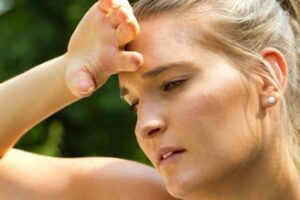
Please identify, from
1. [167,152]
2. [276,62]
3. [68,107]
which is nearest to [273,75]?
[276,62]

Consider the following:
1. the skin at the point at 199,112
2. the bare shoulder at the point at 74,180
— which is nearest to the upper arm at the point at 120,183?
the bare shoulder at the point at 74,180

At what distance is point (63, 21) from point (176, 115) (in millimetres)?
3361

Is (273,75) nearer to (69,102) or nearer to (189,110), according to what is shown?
(189,110)

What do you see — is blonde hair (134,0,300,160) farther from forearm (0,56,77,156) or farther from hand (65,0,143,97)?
forearm (0,56,77,156)

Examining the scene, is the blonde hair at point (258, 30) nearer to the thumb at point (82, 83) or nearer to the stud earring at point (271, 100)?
the stud earring at point (271, 100)

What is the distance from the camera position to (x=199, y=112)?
2.56m

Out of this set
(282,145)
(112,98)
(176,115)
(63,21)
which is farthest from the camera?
(63,21)

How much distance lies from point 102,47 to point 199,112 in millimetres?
334

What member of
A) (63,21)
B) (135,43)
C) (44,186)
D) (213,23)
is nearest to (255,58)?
(213,23)

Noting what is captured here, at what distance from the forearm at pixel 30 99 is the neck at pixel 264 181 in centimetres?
53

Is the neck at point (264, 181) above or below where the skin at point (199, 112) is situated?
below

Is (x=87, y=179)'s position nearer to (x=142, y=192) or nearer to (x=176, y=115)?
(x=142, y=192)

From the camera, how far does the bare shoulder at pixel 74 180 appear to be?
297 cm

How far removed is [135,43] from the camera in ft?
8.73
